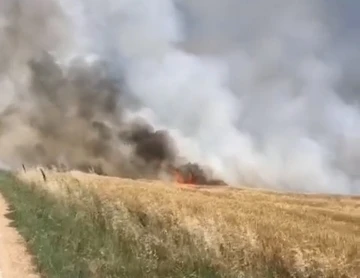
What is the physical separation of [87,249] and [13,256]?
7.31 ft

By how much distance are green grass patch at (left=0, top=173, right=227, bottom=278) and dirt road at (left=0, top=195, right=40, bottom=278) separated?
214mm

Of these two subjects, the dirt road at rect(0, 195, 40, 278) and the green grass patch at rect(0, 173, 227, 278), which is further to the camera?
the dirt road at rect(0, 195, 40, 278)

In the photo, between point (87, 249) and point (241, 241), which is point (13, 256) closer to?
point (87, 249)

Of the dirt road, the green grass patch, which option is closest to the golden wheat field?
the green grass patch

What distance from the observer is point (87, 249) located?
15.2 m

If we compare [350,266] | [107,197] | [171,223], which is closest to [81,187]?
[107,197]

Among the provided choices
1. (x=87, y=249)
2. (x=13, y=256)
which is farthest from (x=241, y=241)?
(x=13, y=256)

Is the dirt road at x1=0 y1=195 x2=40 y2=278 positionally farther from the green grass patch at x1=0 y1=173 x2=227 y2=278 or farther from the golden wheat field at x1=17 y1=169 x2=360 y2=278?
the golden wheat field at x1=17 y1=169 x2=360 y2=278

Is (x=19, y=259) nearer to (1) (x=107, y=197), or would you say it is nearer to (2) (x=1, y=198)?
(1) (x=107, y=197)

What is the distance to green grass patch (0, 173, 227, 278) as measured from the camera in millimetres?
13203

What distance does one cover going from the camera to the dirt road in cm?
1470

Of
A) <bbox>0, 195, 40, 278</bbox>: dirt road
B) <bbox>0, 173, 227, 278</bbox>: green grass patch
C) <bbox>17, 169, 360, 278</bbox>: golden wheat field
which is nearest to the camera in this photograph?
<bbox>17, 169, 360, 278</bbox>: golden wheat field

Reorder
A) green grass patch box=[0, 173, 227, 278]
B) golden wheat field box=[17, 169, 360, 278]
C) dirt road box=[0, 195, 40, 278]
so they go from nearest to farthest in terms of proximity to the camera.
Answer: golden wheat field box=[17, 169, 360, 278]
green grass patch box=[0, 173, 227, 278]
dirt road box=[0, 195, 40, 278]

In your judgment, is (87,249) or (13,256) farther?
(13,256)
